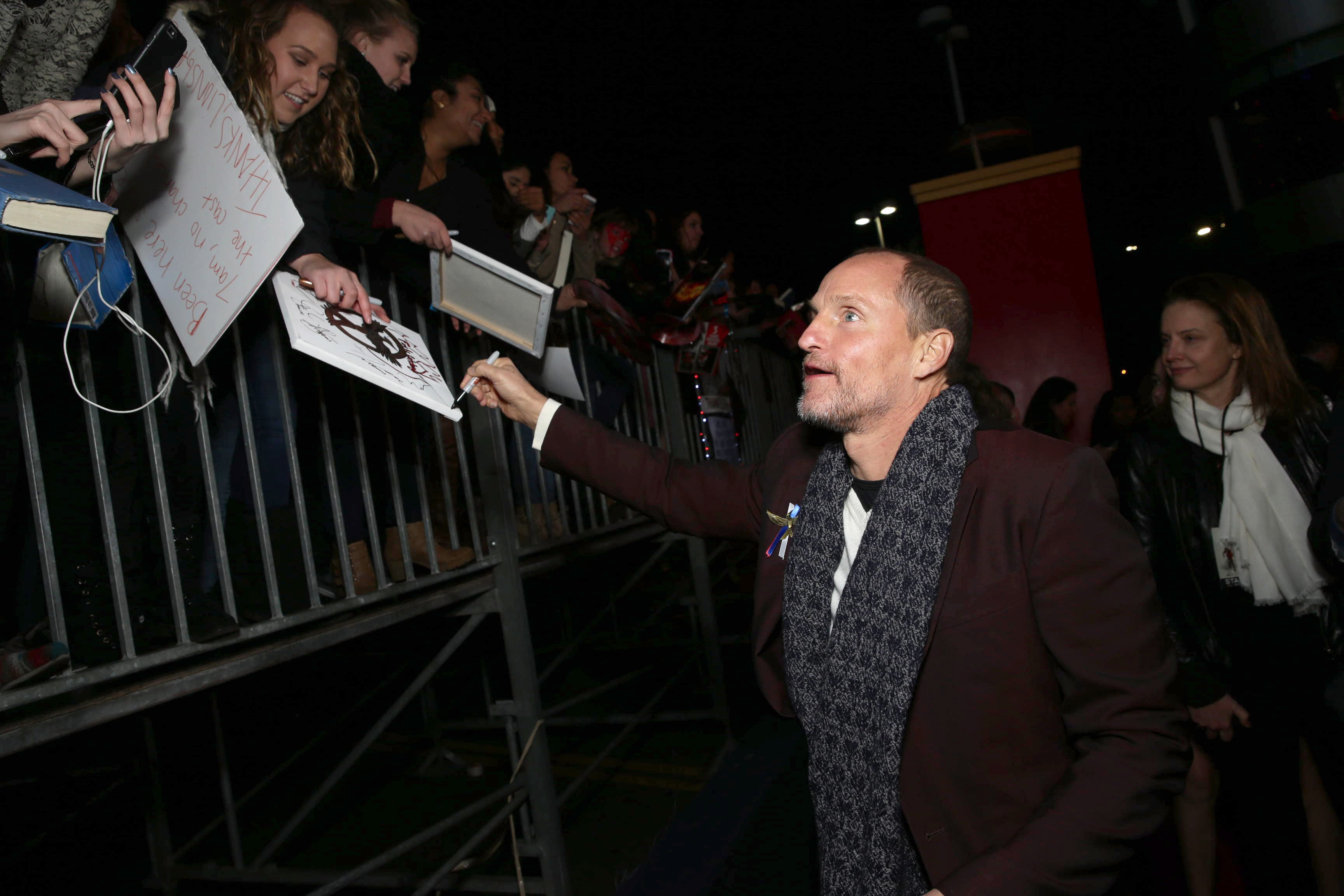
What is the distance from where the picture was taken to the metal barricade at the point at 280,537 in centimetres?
143

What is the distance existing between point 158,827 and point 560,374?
8.84 ft

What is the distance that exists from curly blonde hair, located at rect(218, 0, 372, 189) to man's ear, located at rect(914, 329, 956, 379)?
4.95 ft

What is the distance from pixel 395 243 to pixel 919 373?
1510 mm

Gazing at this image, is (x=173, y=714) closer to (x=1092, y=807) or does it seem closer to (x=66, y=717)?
(x=66, y=717)

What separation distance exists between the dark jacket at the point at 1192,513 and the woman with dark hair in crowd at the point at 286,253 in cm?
245

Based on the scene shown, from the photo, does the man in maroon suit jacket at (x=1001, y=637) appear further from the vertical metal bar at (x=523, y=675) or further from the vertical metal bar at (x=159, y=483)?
the vertical metal bar at (x=159, y=483)

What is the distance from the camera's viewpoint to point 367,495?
2076 mm

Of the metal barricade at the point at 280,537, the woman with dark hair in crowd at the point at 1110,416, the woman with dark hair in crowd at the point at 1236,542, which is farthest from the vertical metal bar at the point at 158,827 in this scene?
the woman with dark hair in crowd at the point at 1110,416

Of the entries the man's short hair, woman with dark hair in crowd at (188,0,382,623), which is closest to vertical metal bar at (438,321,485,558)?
woman with dark hair in crowd at (188,0,382,623)

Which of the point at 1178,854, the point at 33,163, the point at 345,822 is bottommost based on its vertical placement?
the point at 1178,854

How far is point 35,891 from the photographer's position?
354 cm

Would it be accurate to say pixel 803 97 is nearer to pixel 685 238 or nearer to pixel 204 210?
pixel 685 238

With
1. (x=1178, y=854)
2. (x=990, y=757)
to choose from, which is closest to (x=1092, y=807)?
(x=990, y=757)

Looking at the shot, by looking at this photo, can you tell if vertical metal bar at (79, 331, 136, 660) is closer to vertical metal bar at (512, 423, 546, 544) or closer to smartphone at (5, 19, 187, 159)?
smartphone at (5, 19, 187, 159)
